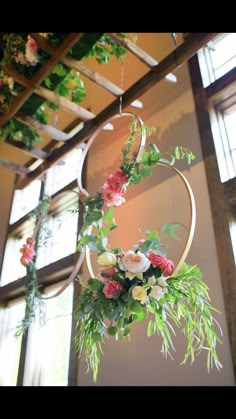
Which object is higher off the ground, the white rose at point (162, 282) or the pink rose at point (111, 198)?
the pink rose at point (111, 198)

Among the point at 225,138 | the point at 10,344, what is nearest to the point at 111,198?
the point at 225,138

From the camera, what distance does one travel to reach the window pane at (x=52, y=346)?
8.54ft

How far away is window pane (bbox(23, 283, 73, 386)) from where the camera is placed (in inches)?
102

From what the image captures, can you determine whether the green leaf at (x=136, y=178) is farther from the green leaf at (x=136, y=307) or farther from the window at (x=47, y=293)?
the window at (x=47, y=293)

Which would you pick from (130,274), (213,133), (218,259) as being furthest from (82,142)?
(130,274)

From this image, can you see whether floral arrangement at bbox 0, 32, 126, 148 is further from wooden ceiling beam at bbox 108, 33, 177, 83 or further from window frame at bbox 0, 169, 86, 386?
window frame at bbox 0, 169, 86, 386

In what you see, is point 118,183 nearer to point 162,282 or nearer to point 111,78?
point 162,282

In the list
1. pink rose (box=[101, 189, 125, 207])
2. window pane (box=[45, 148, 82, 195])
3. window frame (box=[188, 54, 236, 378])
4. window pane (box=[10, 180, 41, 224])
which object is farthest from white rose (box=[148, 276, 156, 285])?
window pane (box=[10, 180, 41, 224])

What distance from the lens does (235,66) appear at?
1881 millimetres

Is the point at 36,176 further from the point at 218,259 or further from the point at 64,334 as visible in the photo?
the point at 218,259

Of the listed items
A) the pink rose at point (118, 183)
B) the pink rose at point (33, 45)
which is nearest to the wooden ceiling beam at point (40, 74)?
the pink rose at point (33, 45)

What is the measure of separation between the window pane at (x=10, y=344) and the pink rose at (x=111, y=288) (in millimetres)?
2327

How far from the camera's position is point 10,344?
3.37 meters

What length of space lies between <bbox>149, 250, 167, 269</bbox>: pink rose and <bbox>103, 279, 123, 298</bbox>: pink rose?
0.47 ft
